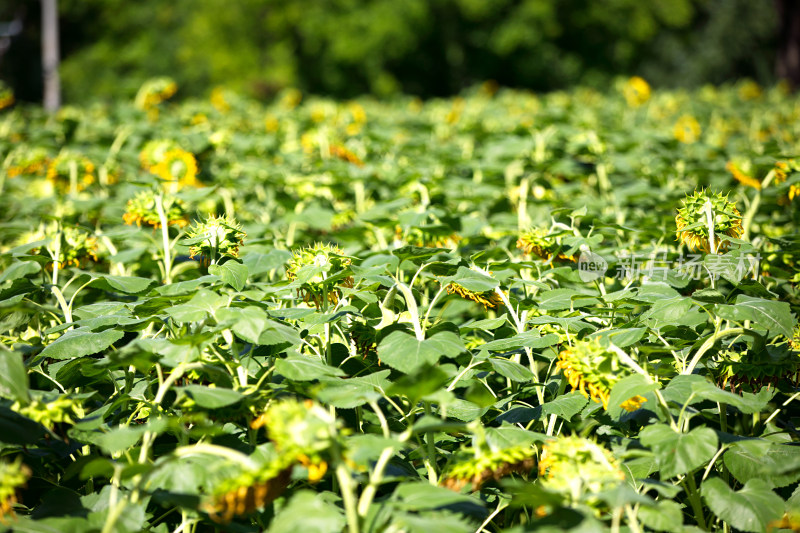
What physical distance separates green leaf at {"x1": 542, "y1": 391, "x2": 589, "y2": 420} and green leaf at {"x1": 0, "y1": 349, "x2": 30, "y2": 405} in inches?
41.8

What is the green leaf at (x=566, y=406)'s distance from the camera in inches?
58.6

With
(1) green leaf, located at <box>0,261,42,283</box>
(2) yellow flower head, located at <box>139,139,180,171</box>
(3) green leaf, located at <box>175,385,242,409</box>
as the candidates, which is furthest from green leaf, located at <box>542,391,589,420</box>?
(2) yellow flower head, located at <box>139,139,180,171</box>

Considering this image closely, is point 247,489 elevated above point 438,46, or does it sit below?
below

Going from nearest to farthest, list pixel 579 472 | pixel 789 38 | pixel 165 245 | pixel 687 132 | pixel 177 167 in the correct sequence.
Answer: pixel 579 472 < pixel 165 245 < pixel 177 167 < pixel 687 132 < pixel 789 38

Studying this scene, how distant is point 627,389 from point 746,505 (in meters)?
0.31

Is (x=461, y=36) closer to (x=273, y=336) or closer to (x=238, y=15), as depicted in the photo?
(x=238, y=15)

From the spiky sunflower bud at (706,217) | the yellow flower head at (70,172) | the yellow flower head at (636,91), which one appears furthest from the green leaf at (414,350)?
the yellow flower head at (636,91)

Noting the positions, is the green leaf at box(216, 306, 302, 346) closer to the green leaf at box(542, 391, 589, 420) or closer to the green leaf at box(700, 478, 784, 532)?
the green leaf at box(542, 391, 589, 420)

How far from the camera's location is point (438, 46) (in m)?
20.9

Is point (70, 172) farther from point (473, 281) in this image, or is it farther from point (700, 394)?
point (700, 394)

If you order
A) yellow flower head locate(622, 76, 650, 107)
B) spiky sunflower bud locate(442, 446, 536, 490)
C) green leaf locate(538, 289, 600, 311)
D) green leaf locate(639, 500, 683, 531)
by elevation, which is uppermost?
yellow flower head locate(622, 76, 650, 107)

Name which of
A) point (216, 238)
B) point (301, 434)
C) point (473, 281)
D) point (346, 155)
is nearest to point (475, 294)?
point (473, 281)

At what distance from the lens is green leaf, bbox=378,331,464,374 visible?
4.42 ft

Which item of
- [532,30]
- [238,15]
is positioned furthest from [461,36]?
[238,15]
